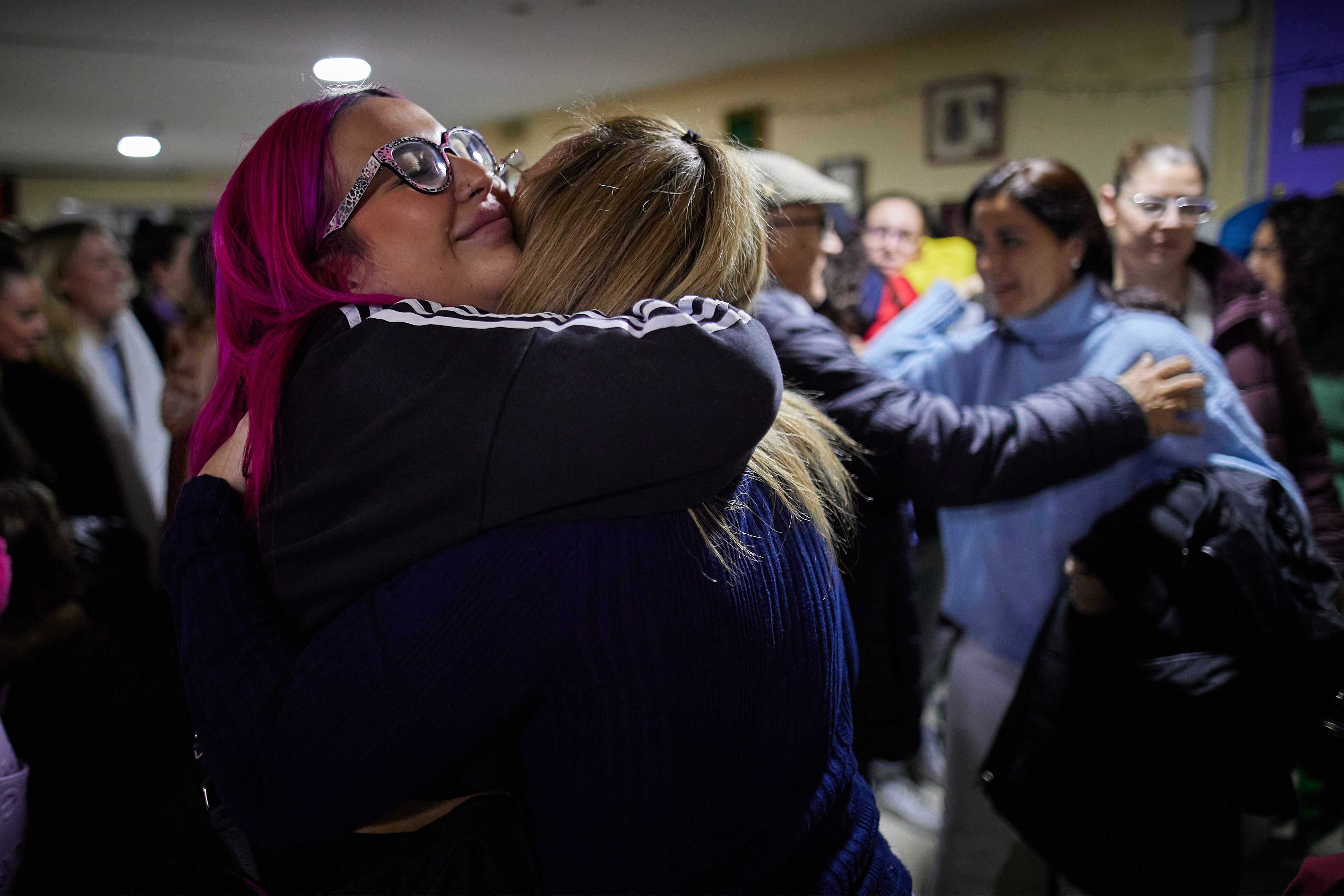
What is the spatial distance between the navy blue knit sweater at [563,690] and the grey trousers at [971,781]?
103 centimetres

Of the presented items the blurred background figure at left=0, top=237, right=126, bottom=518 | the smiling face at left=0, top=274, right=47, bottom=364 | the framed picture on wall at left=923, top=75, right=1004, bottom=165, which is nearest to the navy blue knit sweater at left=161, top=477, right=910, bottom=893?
the blurred background figure at left=0, top=237, right=126, bottom=518

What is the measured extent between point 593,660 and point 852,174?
19.9 feet

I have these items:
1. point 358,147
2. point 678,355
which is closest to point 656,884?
Answer: point 678,355

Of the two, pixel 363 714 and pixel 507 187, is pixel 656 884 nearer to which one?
pixel 363 714

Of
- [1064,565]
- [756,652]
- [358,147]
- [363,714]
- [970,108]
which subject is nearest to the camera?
[363,714]

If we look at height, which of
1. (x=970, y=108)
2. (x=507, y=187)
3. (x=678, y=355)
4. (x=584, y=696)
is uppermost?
(x=970, y=108)

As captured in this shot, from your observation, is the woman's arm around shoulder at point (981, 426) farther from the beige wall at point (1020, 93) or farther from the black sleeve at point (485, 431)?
the beige wall at point (1020, 93)

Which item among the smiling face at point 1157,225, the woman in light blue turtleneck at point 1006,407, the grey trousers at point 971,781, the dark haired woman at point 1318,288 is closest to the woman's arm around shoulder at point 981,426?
the woman in light blue turtleneck at point 1006,407

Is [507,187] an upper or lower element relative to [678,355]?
upper

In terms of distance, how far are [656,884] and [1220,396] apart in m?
1.35

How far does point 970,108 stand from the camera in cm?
533

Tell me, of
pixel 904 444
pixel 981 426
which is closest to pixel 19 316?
pixel 904 444

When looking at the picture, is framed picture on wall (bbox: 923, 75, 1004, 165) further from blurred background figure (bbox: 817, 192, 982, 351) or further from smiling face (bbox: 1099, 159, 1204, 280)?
smiling face (bbox: 1099, 159, 1204, 280)

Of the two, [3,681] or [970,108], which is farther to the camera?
[970,108]
